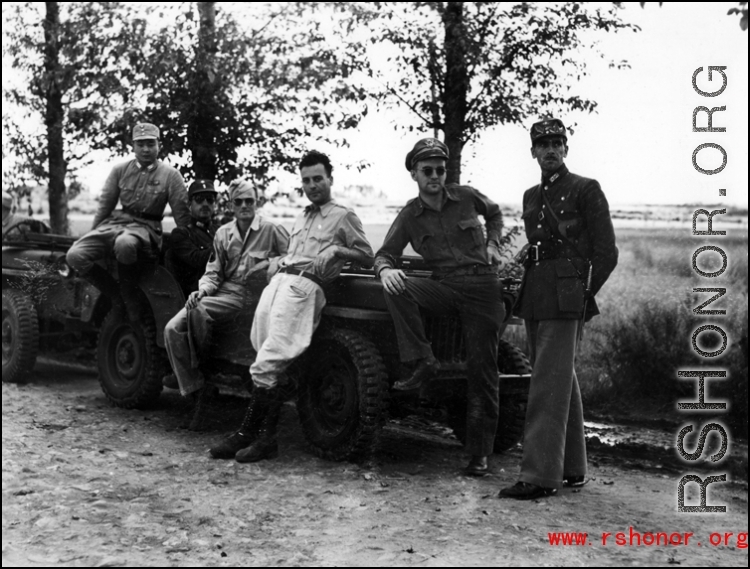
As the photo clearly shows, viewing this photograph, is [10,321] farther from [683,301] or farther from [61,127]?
[683,301]

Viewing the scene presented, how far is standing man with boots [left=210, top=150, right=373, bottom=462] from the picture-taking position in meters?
5.98

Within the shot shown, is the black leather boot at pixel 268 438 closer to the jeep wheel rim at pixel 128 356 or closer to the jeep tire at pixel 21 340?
the jeep wheel rim at pixel 128 356

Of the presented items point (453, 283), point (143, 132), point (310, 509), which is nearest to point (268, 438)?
point (310, 509)

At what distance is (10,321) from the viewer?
351 inches

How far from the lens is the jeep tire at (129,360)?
761 centimetres

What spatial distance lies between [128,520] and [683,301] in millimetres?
5689

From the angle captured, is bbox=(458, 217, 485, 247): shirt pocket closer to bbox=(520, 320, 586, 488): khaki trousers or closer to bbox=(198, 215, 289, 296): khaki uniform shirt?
bbox=(520, 320, 586, 488): khaki trousers

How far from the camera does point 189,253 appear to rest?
7449 millimetres

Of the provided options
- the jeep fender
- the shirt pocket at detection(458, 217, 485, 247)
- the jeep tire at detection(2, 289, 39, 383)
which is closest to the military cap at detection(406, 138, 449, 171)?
the shirt pocket at detection(458, 217, 485, 247)

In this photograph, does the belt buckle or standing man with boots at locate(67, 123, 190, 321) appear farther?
standing man with boots at locate(67, 123, 190, 321)

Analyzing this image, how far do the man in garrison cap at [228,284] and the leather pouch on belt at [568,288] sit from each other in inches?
94.6

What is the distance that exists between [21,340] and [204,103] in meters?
3.17

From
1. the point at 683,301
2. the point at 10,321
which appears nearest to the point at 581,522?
the point at 683,301

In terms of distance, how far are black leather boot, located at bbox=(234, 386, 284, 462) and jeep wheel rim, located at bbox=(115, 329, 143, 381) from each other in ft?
6.86
